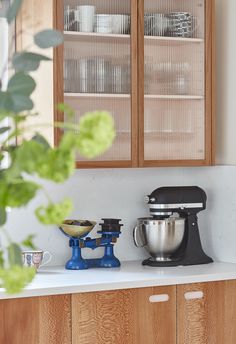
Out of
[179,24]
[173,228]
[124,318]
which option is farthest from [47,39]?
[179,24]

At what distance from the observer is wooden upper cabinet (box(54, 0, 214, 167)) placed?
3459mm

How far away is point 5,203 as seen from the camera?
600 millimetres

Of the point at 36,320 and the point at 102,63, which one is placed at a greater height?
the point at 102,63

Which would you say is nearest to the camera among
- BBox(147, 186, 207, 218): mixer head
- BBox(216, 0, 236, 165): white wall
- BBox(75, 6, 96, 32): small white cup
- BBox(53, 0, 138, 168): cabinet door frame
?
BBox(53, 0, 138, 168): cabinet door frame

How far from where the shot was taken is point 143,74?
361 cm

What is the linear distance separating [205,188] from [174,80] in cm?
58

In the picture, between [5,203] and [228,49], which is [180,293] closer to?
[228,49]

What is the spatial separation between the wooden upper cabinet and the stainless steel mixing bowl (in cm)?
28

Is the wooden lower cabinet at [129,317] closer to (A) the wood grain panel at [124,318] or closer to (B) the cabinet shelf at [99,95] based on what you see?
(A) the wood grain panel at [124,318]

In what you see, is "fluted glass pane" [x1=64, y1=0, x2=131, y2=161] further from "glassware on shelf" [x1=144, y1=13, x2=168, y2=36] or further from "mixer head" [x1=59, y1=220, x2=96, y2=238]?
"mixer head" [x1=59, y1=220, x2=96, y2=238]

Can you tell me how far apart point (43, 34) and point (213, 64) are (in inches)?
125

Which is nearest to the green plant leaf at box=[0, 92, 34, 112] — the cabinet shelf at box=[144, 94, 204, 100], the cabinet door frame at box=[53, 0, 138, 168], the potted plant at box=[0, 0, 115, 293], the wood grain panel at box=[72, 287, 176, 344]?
the potted plant at box=[0, 0, 115, 293]

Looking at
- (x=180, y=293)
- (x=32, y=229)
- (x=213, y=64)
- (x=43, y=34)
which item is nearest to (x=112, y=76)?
(x=213, y=64)

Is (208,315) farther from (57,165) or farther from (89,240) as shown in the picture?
(57,165)
